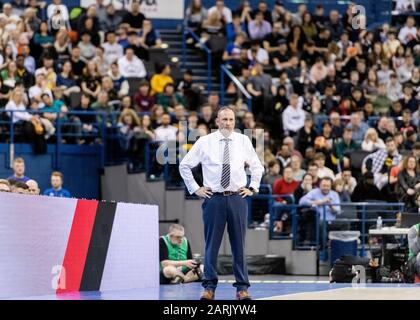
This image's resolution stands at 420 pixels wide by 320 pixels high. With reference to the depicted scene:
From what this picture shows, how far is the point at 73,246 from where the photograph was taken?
1597cm

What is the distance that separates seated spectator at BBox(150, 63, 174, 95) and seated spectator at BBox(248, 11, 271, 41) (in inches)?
157

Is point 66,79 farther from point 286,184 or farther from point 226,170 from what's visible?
point 226,170

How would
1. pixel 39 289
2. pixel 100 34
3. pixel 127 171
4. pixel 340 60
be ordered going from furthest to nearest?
pixel 340 60 < pixel 100 34 < pixel 127 171 < pixel 39 289

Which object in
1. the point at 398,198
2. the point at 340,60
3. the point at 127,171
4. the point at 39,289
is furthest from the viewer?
the point at 340,60

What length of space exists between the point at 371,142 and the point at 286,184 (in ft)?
8.24

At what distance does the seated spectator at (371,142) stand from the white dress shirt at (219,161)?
43.4ft

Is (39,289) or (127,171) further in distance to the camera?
(127,171)

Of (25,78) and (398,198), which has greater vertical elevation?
(25,78)

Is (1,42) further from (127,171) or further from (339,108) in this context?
(339,108)

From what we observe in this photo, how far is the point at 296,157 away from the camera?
2670 centimetres

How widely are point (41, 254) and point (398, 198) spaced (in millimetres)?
12064

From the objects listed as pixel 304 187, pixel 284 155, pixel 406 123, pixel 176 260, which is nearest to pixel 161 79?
pixel 284 155

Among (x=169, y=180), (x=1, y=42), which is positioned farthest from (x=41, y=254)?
(x=1, y=42)

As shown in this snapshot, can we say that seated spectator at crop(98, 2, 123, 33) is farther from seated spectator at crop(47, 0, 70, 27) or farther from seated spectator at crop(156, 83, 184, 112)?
seated spectator at crop(156, 83, 184, 112)
